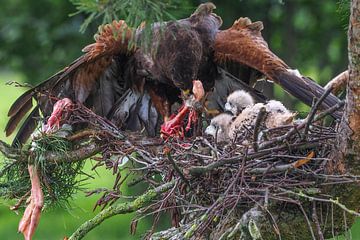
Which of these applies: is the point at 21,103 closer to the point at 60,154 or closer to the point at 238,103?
the point at 60,154

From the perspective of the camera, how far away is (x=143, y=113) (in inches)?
279

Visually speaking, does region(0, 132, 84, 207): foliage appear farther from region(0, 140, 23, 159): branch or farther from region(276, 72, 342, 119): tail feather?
region(276, 72, 342, 119): tail feather

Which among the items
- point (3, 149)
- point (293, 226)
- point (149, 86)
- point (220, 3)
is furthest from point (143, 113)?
point (220, 3)

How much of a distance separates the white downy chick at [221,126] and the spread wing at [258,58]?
481 millimetres

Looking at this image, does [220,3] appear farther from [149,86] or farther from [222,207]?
[222,207]

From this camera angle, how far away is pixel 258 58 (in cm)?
624

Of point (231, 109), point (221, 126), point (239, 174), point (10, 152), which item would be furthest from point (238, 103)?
point (239, 174)

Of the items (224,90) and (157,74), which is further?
(224,90)

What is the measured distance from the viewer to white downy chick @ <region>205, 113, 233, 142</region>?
5555 millimetres

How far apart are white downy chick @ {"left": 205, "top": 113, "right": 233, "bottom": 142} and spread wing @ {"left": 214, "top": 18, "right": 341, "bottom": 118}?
1.58 feet

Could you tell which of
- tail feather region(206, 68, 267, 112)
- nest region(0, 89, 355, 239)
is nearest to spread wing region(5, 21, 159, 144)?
tail feather region(206, 68, 267, 112)

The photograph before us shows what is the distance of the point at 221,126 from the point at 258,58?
2.53 feet

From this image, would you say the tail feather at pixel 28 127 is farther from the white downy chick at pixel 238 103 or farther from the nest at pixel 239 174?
the nest at pixel 239 174

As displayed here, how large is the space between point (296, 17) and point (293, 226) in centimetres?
703
